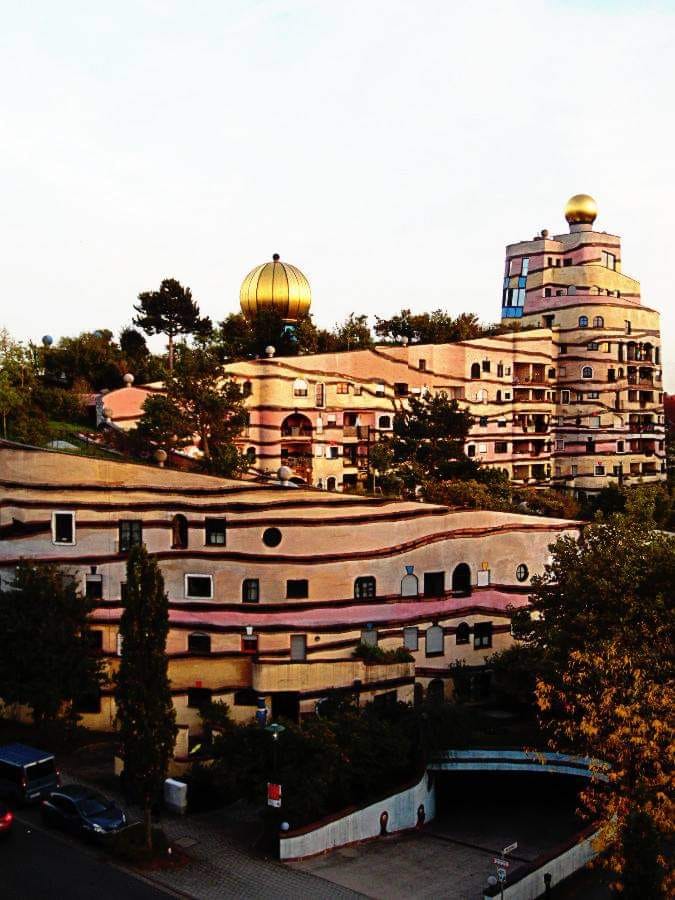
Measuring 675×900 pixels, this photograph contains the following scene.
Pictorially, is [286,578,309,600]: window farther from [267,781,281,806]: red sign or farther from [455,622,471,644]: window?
[267,781,281,806]: red sign

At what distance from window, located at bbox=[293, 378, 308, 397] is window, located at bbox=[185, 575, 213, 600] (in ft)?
68.5

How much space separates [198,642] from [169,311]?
99.9ft

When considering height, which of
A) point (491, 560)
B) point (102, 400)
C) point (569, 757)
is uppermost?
point (102, 400)

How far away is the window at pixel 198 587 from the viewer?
3625cm

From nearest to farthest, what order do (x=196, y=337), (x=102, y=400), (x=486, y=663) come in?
1. (x=486, y=663)
2. (x=102, y=400)
3. (x=196, y=337)

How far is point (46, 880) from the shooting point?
24.1 m

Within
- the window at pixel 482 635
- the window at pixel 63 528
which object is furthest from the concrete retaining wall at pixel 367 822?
the window at pixel 63 528

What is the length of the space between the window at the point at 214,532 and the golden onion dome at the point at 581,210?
46670 mm

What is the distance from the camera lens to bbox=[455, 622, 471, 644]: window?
128 feet

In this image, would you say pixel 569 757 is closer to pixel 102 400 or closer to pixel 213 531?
pixel 213 531

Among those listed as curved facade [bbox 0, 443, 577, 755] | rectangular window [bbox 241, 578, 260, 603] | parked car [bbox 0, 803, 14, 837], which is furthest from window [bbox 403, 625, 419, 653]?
parked car [bbox 0, 803, 14, 837]

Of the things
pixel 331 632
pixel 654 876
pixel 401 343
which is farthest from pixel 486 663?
pixel 401 343

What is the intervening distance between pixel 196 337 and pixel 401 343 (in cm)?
1469

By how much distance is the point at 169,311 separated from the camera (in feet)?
200
